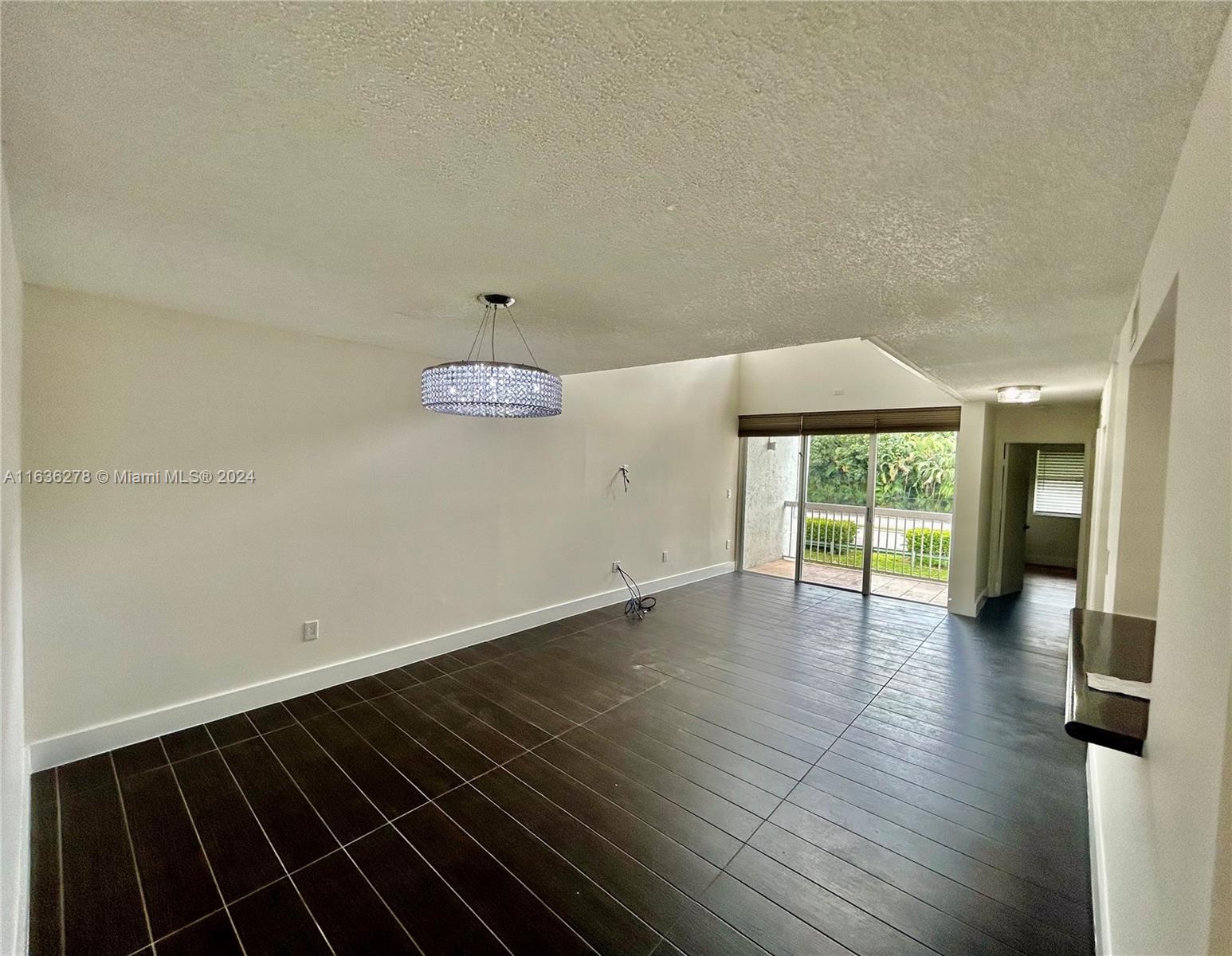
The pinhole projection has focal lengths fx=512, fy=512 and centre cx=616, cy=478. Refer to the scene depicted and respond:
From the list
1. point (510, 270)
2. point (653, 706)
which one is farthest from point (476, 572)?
point (510, 270)

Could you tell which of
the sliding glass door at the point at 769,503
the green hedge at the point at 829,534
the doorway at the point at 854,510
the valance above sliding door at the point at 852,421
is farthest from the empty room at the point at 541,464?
the sliding glass door at the point at 769,503

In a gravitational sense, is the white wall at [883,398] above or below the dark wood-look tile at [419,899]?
above

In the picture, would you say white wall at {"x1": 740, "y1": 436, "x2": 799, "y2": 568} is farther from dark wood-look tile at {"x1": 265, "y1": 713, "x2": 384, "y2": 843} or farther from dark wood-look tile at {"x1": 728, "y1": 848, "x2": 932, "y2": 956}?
dark wood-look tile at {"x1": 265, "y1": 713, "x2": 384, "y2": 843}

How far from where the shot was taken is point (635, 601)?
514 centimetres

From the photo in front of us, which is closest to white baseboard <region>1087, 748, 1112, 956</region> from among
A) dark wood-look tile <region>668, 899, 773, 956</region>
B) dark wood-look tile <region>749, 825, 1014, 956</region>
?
dark wood-look tile <region>749, 825, 1014, 956</region>

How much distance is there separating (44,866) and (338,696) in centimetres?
133

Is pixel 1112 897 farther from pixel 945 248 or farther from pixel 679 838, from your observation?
pixel 945 248

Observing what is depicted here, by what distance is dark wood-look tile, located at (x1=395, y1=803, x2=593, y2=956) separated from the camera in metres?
1.60

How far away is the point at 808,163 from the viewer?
1.14 m

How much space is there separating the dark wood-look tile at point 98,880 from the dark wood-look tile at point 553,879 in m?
0.99

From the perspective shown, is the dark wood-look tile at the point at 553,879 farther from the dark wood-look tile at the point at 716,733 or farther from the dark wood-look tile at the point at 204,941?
the dark wood-look tile at the point at 716,733

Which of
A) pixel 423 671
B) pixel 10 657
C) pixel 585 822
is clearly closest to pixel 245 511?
pixel 10 657

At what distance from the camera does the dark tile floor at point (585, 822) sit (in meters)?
1.65

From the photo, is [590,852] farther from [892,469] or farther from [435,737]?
[892,469]
